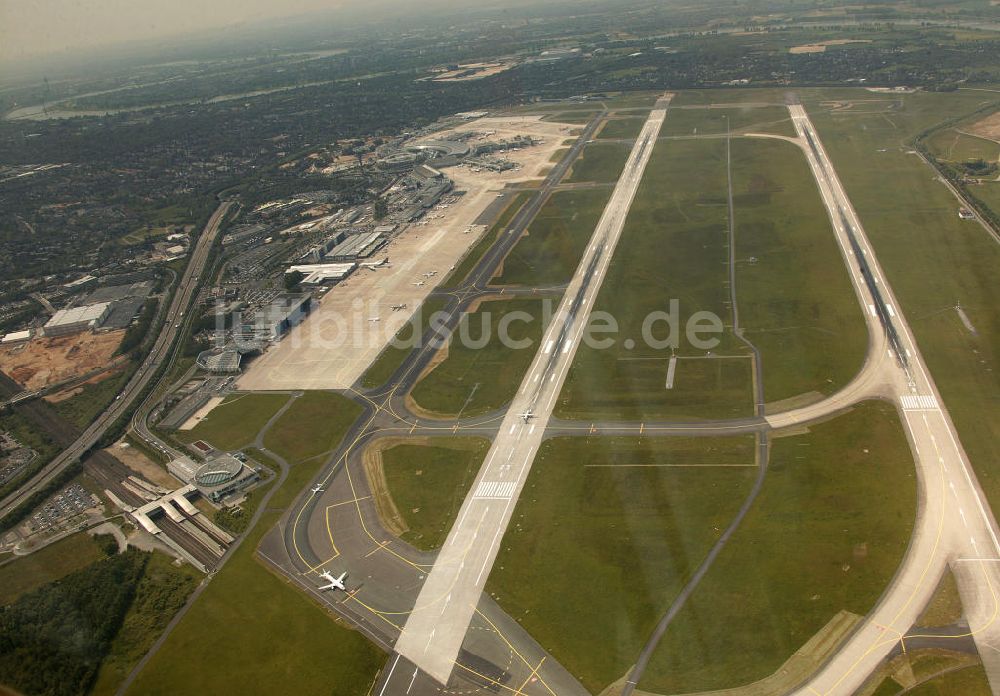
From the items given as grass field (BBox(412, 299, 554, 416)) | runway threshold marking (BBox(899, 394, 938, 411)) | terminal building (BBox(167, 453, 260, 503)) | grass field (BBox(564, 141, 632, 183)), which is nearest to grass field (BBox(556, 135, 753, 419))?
grass field (BBox(412, 299, 554, 416))

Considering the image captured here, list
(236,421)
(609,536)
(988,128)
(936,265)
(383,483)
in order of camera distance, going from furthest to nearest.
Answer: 1. (988,128)
2. (936,265)
3. (236,421)
4. (383,483)
5. (609,536)

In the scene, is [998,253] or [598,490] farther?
[998,253]

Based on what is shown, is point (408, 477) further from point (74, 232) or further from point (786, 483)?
point (74, 232)

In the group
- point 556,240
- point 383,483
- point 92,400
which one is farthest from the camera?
point 556,240

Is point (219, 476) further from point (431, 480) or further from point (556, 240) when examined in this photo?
point (556, 240)

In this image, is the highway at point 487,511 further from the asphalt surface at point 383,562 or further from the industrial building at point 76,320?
the industrial building at point 76,320

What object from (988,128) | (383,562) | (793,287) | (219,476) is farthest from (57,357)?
(988,128)

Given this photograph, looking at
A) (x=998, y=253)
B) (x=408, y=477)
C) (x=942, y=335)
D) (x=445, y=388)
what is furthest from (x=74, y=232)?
(x=998, y=253)
